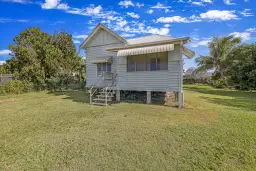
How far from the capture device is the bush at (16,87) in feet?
56.9

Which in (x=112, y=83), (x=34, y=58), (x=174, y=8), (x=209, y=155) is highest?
(x=174, y=8)

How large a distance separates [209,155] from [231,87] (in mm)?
24791

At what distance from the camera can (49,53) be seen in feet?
67.1

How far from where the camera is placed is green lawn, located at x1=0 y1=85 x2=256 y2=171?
419cm

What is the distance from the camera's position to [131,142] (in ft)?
17.5

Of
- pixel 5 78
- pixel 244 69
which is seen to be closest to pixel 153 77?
pixel 244 69

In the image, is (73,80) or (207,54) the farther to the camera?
(207,54)

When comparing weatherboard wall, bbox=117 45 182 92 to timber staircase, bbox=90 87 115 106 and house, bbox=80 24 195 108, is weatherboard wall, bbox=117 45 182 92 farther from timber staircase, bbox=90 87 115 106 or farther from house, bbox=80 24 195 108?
timber staircase, bbox=90 87 115 106

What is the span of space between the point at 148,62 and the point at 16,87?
16807 millimetres

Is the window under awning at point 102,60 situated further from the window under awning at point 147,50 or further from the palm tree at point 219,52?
the palm tree at point 219,52

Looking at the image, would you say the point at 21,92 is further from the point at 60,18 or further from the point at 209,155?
the point at 209,155

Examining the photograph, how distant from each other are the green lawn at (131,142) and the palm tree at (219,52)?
2429 cm

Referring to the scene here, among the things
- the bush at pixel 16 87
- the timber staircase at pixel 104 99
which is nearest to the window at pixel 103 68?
the timber staircase at pixel 104 99

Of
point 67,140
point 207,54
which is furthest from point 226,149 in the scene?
point 207,54
